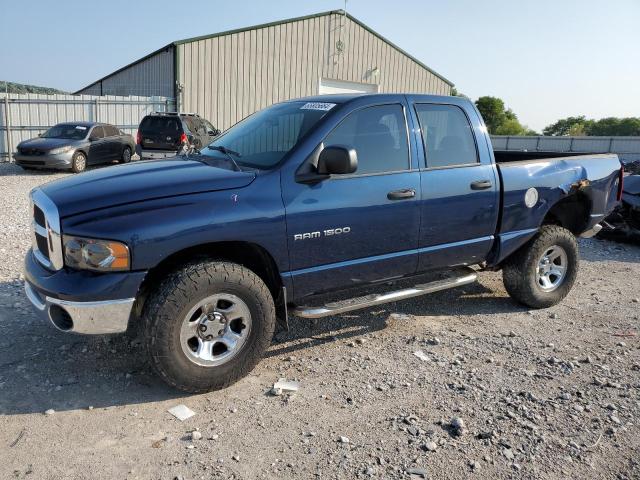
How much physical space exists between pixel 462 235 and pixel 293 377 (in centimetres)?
187

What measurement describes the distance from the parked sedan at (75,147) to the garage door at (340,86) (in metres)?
9.06

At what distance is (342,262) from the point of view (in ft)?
13.3

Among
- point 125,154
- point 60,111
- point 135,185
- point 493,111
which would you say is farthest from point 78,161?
point 493,111

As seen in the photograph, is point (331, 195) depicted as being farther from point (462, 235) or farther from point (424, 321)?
point (424, 321)

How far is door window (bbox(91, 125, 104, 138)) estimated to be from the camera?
1617 centimetres

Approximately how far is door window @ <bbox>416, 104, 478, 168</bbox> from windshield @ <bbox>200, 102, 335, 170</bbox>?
0.86 metres

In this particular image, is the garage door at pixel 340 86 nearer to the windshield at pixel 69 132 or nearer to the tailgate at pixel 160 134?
the tailgate at pixel 160 134

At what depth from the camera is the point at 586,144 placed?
2655 cm

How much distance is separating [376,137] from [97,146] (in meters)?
13.9

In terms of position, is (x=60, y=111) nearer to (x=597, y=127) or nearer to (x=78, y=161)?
(x=78, y=161)

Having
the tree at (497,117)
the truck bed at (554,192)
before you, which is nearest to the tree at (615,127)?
the tree at (497,117)

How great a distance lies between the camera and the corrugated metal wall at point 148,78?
20.5 m

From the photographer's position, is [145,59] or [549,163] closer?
[549,163]

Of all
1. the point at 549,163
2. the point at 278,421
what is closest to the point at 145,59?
the point at 549,163
